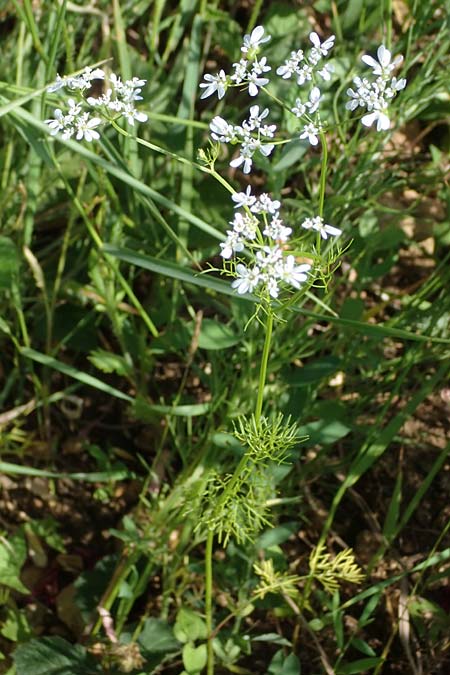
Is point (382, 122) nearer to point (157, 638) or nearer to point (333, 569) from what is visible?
point (333, 569)

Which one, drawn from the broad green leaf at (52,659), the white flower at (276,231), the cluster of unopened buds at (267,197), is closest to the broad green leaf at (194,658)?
the broad green leaf at (52,659)

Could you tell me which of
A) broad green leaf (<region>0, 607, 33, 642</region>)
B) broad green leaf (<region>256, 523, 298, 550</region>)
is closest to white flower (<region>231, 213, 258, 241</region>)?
broad green leaf (<region>256, 523, 298, 550</region>)

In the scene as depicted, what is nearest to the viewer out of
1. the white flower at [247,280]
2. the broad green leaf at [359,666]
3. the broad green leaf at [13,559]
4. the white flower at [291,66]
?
the white flower at [247,280]

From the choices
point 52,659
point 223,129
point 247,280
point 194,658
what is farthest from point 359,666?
point 223,129

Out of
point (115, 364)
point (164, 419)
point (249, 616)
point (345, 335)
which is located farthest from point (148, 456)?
point (345, 335)

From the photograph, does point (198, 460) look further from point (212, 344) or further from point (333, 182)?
point (333, 182)

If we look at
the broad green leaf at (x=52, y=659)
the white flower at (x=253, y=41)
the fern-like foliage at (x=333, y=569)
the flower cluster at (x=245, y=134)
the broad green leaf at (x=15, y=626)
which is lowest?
the broad green leaf at (x=15, y=626)

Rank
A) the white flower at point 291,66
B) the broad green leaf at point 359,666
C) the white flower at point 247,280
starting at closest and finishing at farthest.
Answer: the white flower at point 247,280
the white flower at point 291,66
the broad green leaf at point 359,666

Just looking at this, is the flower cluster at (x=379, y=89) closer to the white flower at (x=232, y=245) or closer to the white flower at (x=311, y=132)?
the white flower at (x=311, y=132)
